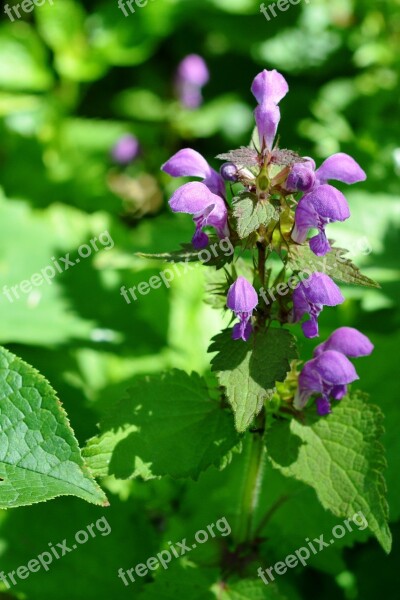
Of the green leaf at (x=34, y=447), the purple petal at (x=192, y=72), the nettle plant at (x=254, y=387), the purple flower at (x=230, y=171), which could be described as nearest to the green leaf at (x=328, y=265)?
the nettle plant at (x=254, y=387)

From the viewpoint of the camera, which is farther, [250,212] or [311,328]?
[311,328]

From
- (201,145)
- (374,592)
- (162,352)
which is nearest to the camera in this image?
(374,592)

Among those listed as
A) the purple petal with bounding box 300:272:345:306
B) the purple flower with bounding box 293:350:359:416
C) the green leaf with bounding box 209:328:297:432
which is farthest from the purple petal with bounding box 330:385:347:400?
the purple petal with bounding box 300:272:345:306

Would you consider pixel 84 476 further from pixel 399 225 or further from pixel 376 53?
pixel 376 53

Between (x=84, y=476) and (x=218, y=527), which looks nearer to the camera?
(x=84, y=476)

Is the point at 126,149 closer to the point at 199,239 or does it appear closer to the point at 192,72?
the point at 192,72

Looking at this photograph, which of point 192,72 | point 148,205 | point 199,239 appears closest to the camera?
point 199,239

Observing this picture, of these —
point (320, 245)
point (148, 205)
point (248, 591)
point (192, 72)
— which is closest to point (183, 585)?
point (248, 591)

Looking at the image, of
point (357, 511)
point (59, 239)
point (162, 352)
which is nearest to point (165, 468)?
point (357, 511)
